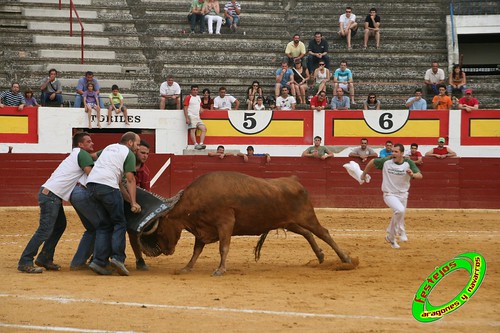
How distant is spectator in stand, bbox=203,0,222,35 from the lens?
25.1 metres

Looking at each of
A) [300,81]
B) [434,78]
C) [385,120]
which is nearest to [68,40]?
[300,81]

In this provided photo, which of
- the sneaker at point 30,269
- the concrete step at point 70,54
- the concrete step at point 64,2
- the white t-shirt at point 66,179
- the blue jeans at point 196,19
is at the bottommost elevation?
the sneaker at point 30,269

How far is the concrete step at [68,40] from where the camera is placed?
957 inches

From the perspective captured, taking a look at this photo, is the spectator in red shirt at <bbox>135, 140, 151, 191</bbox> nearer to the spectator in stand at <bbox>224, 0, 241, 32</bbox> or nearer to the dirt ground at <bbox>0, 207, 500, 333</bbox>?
the dirt ground at <bbox>0, 207, 500, 333</bbox>

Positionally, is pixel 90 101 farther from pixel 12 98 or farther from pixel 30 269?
pixel 30 269

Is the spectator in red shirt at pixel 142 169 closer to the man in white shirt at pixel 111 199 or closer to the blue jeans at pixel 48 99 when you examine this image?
the man in white shirt at pixel 111 199

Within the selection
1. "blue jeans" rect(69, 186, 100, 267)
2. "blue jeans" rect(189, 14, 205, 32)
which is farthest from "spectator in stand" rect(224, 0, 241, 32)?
"blue jeans" rect(69, 186, 100, 267)

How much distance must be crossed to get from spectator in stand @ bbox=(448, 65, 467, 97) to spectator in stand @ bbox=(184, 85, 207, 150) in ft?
20.7

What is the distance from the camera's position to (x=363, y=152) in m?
20.3

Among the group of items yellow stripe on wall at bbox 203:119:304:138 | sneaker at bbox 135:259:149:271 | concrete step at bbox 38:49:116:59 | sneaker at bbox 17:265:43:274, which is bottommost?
sneaker at bbox 135:259:149:271

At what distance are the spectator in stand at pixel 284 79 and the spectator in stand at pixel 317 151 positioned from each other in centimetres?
252

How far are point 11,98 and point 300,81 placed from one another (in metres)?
7.05

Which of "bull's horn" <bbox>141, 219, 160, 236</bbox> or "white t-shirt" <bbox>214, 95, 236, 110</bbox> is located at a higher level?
"white t-shirt" <bbox>214, 95, 236, 110</bbox>

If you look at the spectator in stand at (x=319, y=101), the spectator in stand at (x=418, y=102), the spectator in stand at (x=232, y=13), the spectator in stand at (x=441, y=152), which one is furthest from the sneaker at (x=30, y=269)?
the spectator in stand at (x=232, y=13)
